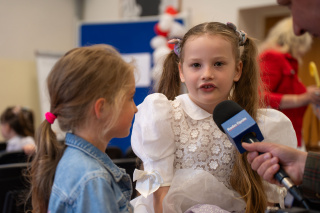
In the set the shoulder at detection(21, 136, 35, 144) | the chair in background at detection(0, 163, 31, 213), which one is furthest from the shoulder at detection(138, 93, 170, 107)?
the shoulder at detection(21, 136, 35, 144)

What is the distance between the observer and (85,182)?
96cm

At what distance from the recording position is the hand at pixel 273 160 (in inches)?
39.6

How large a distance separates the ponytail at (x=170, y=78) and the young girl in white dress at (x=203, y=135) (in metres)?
0.07

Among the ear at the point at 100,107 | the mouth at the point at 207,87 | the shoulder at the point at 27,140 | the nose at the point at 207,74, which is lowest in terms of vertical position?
the shoulder at the point at 27,140

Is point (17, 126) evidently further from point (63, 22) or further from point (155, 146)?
point (155, 146)

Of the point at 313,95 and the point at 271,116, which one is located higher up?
the point at 271,116

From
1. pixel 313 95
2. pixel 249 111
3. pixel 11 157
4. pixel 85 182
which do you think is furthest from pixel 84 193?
pixel 11 157

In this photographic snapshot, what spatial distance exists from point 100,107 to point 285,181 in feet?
1.66

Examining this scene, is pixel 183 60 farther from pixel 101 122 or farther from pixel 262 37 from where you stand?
pixel 262 37

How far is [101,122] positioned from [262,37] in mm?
3864

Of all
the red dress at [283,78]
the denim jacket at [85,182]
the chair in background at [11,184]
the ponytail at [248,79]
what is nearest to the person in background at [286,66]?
the red dress at [283,78]

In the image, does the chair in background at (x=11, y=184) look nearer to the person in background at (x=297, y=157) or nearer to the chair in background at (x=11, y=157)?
the chair in background at (x=11, y=157)

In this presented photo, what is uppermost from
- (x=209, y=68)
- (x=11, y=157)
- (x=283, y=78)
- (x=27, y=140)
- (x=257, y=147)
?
(x=209, y=68)

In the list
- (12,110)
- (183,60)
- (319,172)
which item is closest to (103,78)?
(183,60)
